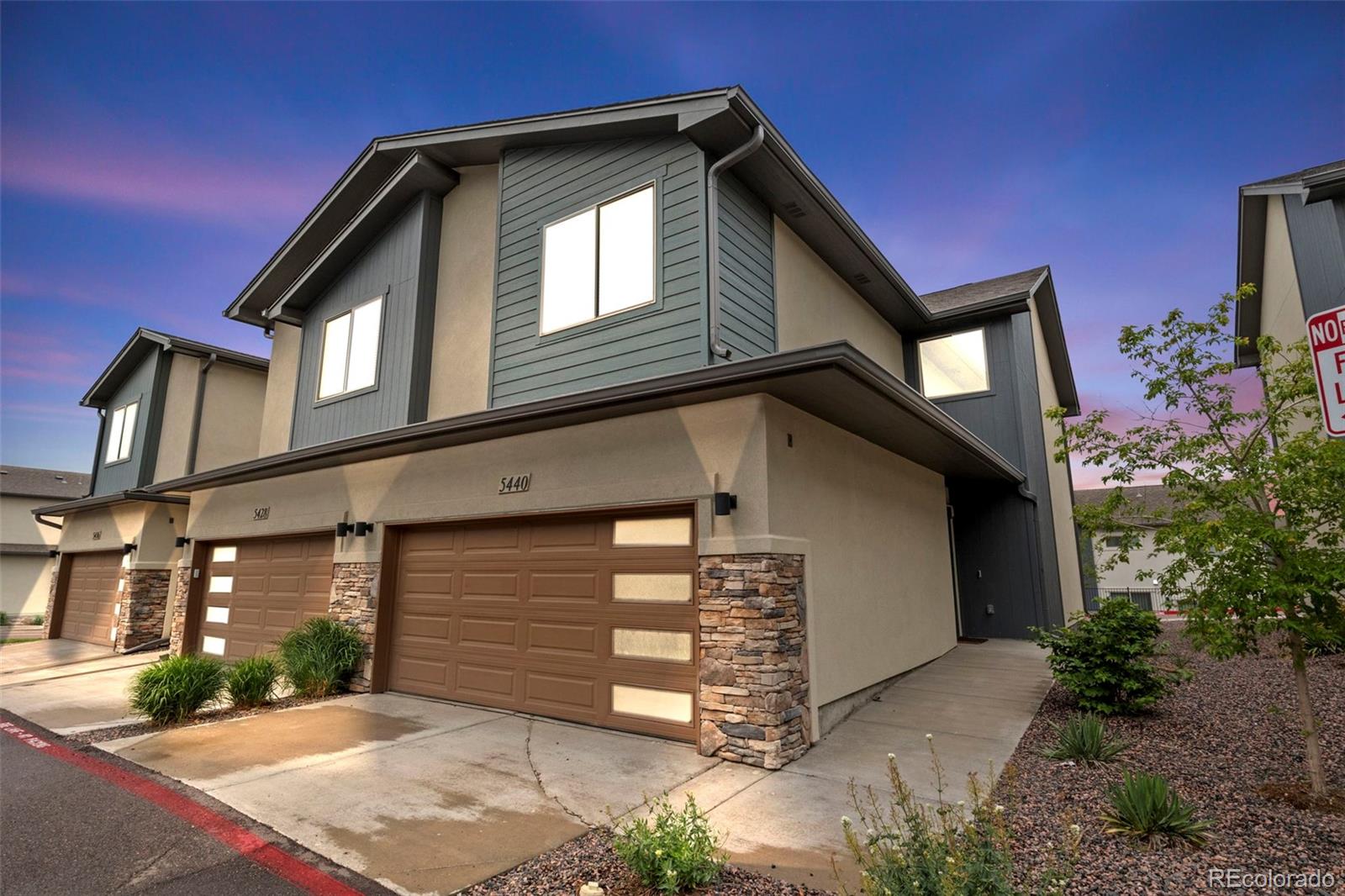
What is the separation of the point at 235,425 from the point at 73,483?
73.4ft

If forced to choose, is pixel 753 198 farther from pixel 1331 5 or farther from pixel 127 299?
pixel 127 299

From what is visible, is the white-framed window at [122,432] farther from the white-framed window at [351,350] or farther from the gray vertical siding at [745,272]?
the gray vertical siding at [745,272]

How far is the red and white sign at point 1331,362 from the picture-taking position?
243 cm

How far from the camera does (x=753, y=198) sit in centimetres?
791

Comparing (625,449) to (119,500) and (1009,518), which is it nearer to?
(1009,518)

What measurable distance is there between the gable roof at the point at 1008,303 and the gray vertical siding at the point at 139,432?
62.0 ft

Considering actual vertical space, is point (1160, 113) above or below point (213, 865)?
above

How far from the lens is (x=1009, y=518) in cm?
1239

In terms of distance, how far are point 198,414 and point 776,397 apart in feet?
53.0

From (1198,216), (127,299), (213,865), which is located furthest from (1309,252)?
(127,299)

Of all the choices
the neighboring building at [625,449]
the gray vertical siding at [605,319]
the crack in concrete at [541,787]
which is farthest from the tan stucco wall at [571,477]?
the crack in concrete at [541,787]

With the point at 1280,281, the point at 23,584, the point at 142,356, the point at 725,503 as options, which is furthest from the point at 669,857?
the point at 23,584

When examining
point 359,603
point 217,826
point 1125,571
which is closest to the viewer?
point 217,826

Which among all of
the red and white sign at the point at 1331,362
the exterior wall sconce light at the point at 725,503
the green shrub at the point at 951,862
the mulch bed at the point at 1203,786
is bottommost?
the mulch bed at the point at 1203,786
